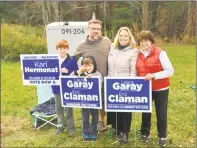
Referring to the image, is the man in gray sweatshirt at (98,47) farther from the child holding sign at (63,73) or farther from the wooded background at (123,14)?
the wooded background at (123,14)

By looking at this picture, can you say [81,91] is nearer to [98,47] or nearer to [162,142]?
[98,47]

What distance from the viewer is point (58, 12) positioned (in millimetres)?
17750

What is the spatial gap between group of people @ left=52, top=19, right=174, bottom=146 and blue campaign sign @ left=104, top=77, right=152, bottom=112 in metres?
0.11

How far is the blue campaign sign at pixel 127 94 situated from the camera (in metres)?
4.61

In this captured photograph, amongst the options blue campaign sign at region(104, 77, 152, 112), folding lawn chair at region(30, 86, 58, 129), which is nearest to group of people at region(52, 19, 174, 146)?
blue campaign sign at region(104, 77, 152, 112)

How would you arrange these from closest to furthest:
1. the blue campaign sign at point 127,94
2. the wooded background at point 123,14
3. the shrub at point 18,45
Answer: the blue campaign sign at point 127,94, the shrub at point 18,45, the wooded background at point 123,14

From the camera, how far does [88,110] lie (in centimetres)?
506

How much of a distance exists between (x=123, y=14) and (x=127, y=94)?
12.4m

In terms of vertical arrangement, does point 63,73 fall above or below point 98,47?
below

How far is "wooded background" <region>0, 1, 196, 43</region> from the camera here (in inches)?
653

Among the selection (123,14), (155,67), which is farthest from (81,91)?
(123,14)

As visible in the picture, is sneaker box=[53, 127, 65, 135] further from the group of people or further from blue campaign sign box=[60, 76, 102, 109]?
blue campaign sign box=[60, 76, 102, 109]

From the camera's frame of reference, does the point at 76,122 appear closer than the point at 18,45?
Yes

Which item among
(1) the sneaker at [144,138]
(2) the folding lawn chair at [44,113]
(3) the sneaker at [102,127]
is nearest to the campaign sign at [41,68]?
(2) the folding lawn chair at [44,113]
